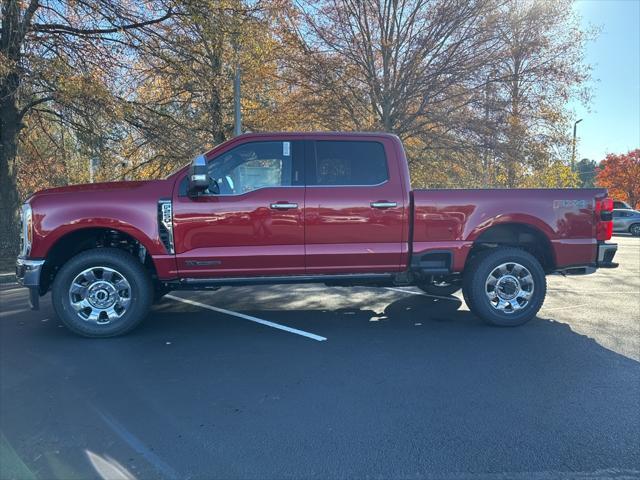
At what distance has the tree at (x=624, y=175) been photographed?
35469mm

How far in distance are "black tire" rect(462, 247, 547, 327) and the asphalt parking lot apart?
7.1 inches

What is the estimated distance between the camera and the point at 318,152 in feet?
17.1

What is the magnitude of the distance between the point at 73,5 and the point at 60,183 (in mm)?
6798

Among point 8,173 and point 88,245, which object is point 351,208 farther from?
point 8,173

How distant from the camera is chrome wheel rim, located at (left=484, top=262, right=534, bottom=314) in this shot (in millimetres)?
5348

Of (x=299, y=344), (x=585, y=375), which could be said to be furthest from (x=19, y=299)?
(x=585, y=375)

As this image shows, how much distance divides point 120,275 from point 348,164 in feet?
9.00

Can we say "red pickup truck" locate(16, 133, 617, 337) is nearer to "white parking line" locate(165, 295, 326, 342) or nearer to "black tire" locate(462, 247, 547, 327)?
"black tire" locate(462, 247, 547, 327)

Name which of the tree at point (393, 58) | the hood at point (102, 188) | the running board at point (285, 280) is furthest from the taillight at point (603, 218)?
the tree at point (393, 58)

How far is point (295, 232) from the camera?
16.5ft

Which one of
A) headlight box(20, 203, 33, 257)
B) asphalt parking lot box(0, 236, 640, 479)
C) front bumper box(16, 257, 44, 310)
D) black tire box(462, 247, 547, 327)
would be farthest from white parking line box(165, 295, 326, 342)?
headlight box(20, 203, 33, 257)

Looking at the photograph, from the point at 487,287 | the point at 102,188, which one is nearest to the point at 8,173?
the point at 102,188

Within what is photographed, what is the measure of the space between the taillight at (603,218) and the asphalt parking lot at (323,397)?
1.08m

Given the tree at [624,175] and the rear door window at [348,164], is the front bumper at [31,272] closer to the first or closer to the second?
the rear door window at [348,164]
